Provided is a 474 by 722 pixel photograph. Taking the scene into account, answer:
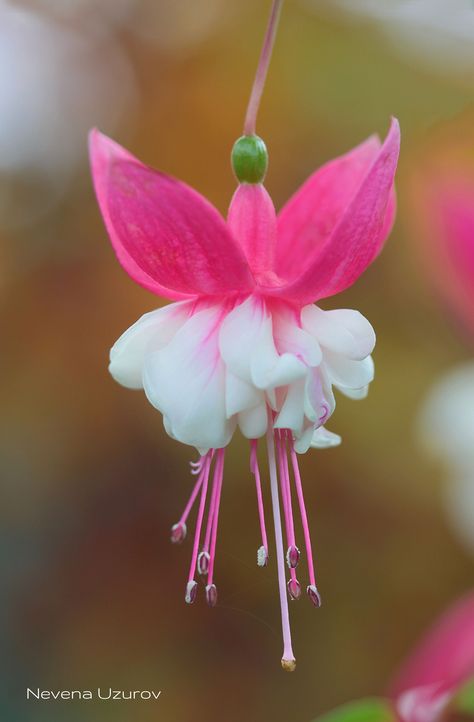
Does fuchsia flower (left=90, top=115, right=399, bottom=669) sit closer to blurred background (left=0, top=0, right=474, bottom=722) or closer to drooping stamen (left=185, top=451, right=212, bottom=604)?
drooping stamen (left=185, top=451, right=212, bottom=604)

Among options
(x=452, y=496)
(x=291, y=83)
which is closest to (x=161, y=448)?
(x=452, y=496)

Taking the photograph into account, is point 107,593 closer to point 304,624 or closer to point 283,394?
point 304,624

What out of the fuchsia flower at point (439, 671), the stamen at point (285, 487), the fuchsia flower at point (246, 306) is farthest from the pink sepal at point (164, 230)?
the fuchsia flower at point (439, 671)

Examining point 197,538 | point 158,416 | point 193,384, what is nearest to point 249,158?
point 193,384

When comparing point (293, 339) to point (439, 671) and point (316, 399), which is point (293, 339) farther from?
point (439, 671)

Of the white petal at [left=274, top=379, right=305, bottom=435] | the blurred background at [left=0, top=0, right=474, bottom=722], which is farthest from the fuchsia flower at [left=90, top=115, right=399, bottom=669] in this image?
the blurred background at [left=0, top=0, right=474, bottom=722]

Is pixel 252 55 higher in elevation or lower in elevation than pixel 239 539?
higher
